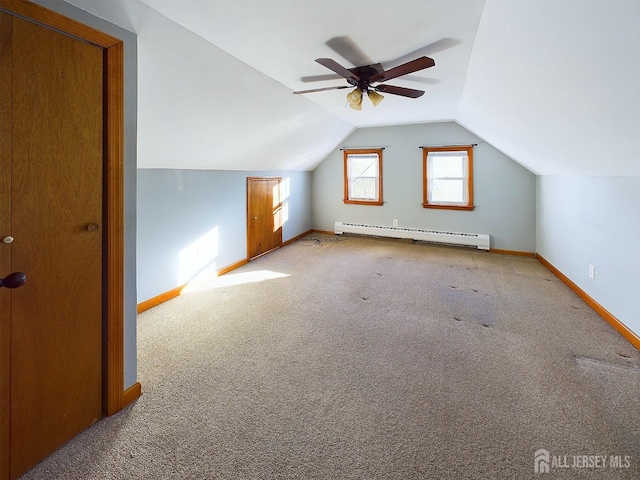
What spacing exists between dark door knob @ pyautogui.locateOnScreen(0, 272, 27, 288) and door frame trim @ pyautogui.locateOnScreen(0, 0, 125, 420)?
0.39 m

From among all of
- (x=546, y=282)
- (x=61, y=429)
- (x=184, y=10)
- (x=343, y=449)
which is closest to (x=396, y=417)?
(x=343, y=449)

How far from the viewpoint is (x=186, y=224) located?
12.0 ft

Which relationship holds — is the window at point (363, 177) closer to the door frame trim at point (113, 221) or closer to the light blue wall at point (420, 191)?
the light blue wall at point (420, 191)

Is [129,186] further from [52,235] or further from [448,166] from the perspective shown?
[448,166]

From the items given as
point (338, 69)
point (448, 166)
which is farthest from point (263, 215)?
point (448, 166)

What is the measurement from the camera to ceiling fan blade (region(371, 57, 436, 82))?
224cm

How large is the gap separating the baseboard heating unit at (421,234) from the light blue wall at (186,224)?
253cm

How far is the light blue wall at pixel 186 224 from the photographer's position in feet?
10.3

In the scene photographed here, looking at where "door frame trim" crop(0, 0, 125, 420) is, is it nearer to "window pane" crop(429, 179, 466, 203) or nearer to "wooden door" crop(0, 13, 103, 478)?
"wooden door" crop(0, 13, 103, 478)

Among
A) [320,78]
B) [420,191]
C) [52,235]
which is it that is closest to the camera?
[52,235]

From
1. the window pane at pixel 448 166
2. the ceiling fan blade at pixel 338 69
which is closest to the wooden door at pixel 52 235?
the ceiling fan blade at pixel 338 69

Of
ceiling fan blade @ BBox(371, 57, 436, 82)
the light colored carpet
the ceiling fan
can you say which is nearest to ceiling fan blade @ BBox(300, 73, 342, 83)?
the ceiling fan

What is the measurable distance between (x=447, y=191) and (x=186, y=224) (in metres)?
4.50

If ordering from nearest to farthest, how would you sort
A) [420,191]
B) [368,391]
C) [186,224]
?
[368,391], [186,224], [420,191]
